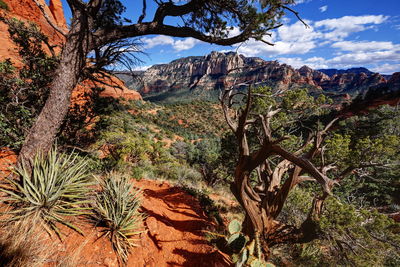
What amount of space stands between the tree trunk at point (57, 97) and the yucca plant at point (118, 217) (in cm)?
134

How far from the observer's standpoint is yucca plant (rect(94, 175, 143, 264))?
2895 mm

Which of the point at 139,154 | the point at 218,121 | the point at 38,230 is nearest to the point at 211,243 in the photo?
the point at 38,230

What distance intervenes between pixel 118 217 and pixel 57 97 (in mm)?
2405

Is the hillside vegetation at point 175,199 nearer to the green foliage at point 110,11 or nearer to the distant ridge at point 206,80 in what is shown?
the green foliage at point 110,11

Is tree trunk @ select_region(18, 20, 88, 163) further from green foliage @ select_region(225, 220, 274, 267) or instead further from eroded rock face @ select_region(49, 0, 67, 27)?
eroded rock face @ select_region(49, 0, 67, 27)

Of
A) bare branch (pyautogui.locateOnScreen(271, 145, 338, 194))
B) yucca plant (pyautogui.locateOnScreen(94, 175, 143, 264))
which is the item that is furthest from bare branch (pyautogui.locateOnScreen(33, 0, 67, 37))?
bare branch (pyautogui.locateOnScreen(271, 145, 338, 194))

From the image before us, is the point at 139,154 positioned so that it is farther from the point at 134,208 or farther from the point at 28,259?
the point at 28,259

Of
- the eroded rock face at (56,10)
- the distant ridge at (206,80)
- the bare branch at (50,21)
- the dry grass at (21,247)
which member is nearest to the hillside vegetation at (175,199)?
the dry grass at (21,247)

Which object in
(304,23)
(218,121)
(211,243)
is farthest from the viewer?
(218,121)

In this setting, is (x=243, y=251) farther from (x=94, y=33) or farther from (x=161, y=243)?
(x=94, y=33)

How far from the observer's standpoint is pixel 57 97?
3.09 m

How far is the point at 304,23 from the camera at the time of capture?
3.11 metres

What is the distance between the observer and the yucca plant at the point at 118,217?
289 centimetres

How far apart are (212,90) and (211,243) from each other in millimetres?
85098
